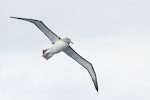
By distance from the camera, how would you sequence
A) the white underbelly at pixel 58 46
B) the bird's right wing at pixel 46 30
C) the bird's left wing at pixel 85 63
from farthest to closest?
the bird's left wing at pixel 85 63 → the bird's right wing at pixel 46 30 → the white underbelly at pixel 58 46

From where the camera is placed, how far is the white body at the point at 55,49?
39.4m

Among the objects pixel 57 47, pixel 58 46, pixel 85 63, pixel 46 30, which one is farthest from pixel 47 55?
pixel 85 63

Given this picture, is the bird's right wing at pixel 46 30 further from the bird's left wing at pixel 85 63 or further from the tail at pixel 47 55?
the bird's left wing at pixel 85 63

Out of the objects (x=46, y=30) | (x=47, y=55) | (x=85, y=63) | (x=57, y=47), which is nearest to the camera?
(x=47, y=55)

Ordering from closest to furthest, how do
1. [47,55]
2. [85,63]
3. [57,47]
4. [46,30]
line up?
[47,55], [57,47], [46,30], [85,63]

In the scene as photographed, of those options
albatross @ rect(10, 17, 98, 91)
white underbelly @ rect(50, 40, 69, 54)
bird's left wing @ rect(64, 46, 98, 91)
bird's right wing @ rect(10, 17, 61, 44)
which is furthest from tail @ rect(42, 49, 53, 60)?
bird's left wing @ rect(64, 46, 98, 91)

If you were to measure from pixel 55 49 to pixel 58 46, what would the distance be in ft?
1.39

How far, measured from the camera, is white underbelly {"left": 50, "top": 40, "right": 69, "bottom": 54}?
39594 mm

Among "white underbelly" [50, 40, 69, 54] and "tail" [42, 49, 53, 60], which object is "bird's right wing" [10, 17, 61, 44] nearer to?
"white underbelly" [50, 40, 69, 54]

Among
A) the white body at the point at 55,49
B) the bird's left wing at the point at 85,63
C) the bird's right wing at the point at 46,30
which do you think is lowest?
the bird's left wing at the point at 85,63

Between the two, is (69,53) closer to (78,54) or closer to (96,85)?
(78,54)

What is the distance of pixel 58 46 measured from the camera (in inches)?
1570

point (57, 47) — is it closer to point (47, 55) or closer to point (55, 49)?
point (55, 49)

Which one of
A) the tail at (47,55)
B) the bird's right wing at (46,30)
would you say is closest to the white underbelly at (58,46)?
the tail at (47,55)
